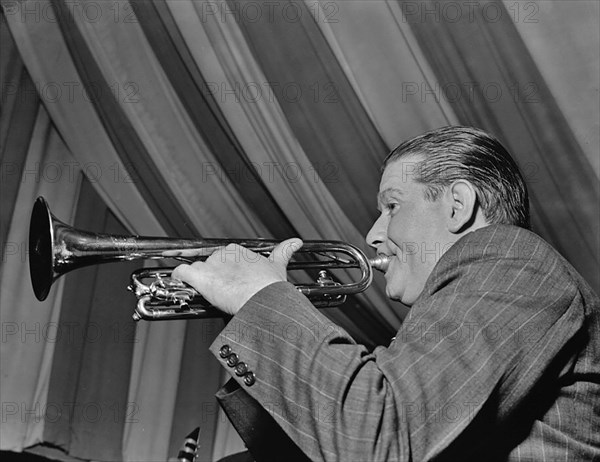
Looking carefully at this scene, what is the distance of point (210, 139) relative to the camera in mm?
2938

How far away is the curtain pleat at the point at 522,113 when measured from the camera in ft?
7.68

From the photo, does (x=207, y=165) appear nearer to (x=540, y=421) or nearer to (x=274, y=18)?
(x=274, y=18)

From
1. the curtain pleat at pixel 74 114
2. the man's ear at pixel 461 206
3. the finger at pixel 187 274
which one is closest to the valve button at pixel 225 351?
the finger at pixel 187 274

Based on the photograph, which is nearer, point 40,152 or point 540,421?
point 540,421

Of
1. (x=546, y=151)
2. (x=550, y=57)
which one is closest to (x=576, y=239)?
(x=546, y=151)

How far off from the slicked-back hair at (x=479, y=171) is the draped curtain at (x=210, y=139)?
100cm

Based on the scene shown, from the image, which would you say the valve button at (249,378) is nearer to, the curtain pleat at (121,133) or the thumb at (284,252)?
the thumb at (284,252)

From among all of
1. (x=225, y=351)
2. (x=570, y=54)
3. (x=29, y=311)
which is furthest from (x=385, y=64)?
(x=29, y=311)

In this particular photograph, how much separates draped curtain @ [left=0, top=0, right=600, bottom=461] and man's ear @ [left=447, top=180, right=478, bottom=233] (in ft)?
3.61

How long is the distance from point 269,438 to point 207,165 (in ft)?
6.59


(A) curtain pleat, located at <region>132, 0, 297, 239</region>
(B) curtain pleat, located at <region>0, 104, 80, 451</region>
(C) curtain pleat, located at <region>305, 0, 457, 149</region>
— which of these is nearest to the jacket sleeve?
(C) curtain pleat, located at <region>305, 0, 457, 149</region>

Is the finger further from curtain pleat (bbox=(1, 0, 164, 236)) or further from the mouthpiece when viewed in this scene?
curtain pleat (bbox=(1, 0, 164, 236))

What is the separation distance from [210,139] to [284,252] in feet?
5.50

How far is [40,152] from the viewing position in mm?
A: 3383
